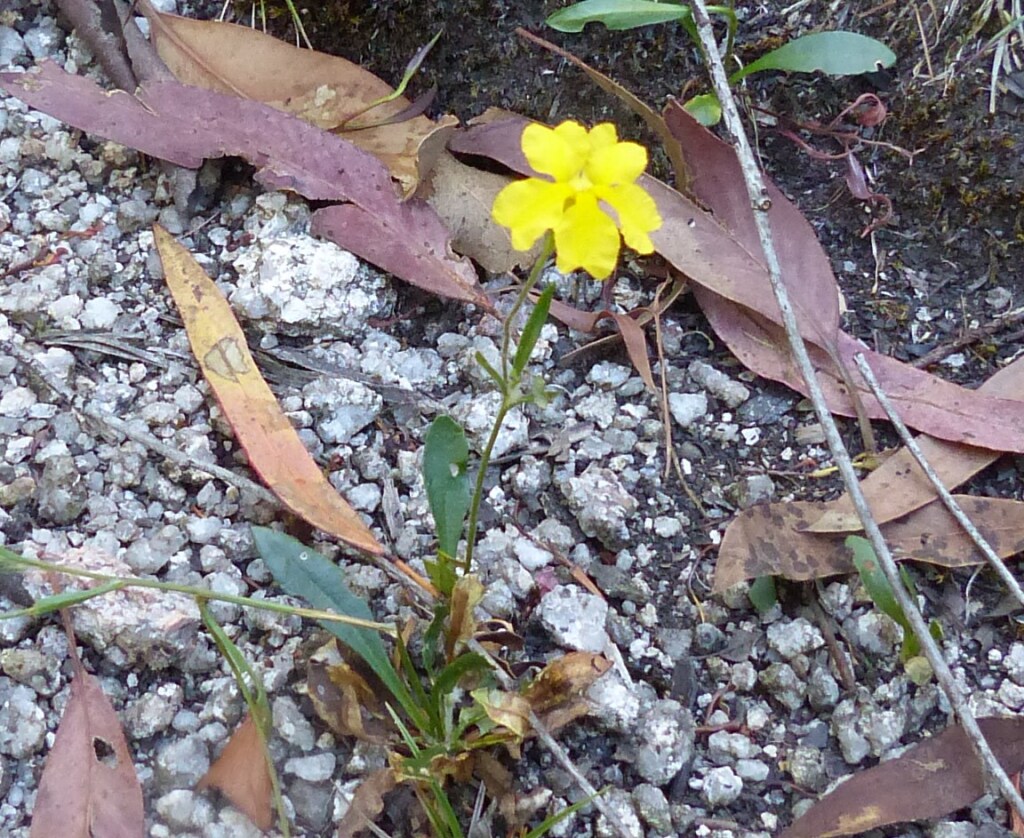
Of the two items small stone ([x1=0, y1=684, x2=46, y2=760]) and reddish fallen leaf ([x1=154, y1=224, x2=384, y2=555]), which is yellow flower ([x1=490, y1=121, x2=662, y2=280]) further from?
small stone ([x1=0, y1=684, x2=46, y2=760])

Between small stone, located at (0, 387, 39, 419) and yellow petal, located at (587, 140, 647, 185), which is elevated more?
yellow petal, located at (587, 140, 647, 185)

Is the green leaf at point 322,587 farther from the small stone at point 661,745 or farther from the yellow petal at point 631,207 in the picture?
the yellow petal at point 631,207

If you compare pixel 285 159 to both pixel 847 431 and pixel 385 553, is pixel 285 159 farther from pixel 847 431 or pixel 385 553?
pixel 847 431

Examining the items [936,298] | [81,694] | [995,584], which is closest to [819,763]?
[995,584]

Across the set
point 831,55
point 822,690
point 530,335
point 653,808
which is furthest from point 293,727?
point 831,55

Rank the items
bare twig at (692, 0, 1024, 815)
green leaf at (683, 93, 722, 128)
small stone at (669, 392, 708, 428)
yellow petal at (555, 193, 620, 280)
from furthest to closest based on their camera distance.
→ green leaf at (683, 93, 722, 128), small stone at (669, 392, 708, 428), bare twig at (692, 0, 1024, 815), yellow petal at (555, 193, 620, 280)

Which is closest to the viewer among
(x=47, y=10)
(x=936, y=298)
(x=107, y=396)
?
(x=107, y=396)

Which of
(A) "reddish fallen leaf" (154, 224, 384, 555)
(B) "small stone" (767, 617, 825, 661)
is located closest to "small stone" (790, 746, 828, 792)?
(B) "small stone" (767, 617, 825, 661)
